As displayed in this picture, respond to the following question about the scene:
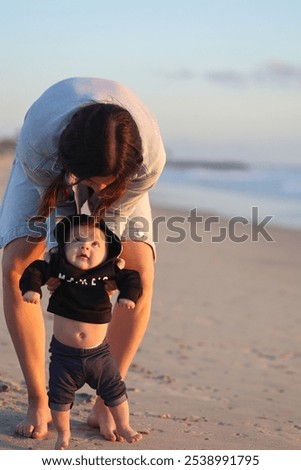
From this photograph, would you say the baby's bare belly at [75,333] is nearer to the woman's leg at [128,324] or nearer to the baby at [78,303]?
the baby at [78,303]

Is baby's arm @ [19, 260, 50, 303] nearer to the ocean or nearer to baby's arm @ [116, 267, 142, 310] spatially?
baby's arm @ [116, 267, 142, 310]

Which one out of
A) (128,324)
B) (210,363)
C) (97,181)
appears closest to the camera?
(97,181)

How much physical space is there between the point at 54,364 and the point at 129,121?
1.02 meters

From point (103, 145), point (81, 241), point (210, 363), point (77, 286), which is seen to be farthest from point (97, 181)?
point (210, 363)

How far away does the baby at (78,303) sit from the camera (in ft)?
11.5

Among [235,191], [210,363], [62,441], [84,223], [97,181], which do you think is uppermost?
[235,191]

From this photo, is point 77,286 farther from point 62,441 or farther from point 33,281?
point 62,441

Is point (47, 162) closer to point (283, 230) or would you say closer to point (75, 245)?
point (75, 245)

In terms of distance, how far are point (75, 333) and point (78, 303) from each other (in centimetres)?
12

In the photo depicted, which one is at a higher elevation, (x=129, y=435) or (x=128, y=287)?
(x=128, y=287)

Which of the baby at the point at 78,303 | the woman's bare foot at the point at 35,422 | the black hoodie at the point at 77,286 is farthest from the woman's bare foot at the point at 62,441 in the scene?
the black hoodie at the point at 77,286

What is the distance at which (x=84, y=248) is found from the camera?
3.53m

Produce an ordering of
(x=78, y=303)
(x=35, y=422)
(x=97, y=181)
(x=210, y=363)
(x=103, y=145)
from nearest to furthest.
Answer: (x=103, y=145) < (x=97, y=181) < (x=78, y=303) < (x=35, y=422) < (x=210, y=363)
